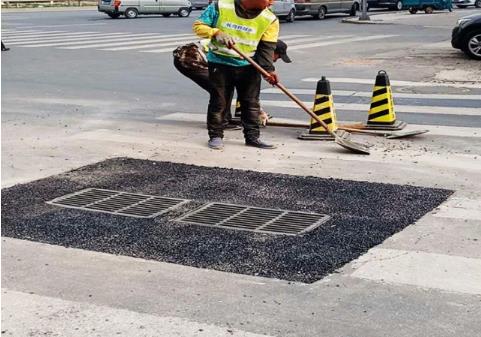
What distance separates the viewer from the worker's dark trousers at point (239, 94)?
9.35m

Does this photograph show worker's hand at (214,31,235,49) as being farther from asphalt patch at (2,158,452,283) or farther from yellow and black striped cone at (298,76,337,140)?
yellow and black striped cone at (298,76,337,140)

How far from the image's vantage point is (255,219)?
6.51 metres

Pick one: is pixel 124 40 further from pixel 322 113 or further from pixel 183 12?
pixel 183 12

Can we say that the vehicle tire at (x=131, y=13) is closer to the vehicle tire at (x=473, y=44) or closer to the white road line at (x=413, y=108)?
the vehicle tire at (x=473, y=44)

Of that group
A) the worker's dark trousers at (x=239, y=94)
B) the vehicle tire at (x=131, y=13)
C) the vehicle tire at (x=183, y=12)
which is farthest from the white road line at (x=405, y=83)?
the vehicle tire at (x=183, y=12)

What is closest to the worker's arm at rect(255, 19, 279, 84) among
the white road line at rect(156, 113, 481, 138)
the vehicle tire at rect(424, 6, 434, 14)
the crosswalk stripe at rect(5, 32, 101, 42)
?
the white road line at rect(156, 113, 481, 138)

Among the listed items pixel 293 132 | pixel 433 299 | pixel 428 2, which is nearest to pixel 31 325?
pixel 433 299

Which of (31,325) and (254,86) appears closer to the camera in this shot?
(31,325)

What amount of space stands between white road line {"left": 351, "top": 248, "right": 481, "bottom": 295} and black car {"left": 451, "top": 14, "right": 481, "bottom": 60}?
44.9ft

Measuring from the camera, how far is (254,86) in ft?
31.2

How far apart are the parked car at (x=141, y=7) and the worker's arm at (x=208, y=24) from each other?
30701 millimetres

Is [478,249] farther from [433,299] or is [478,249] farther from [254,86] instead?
[254,86]

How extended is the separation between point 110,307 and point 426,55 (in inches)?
644

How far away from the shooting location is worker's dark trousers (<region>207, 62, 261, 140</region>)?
9.35 m
